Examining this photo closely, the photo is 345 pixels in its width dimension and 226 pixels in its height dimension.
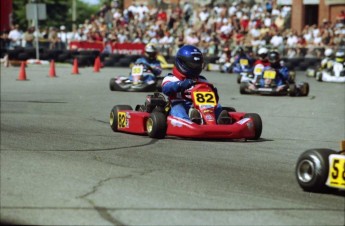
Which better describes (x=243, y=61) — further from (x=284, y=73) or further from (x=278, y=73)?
(x=278, y=73)

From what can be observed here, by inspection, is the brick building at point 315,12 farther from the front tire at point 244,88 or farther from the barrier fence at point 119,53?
the front tire at point 244,88

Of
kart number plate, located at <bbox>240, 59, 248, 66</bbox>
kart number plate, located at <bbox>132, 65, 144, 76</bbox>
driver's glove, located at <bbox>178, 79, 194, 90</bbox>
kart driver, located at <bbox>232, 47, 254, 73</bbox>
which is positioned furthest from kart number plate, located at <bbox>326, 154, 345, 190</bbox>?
kart number plate, located at <bbox>240, 59, 248, 66</bbox>

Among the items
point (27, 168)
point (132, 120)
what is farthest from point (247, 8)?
point (27, 168)

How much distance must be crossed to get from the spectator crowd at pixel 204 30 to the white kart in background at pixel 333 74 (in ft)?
14.9

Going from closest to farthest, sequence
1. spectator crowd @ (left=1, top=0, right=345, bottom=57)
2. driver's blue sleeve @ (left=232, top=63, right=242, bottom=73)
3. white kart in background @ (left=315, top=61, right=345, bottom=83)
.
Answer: white kart in background @ (left=315, top=61, right=345, bottom=83) → driver's blue sleeve @ (left=232, top=63, right=242, bottom=73) → spectator crowd @ (left=1, top=0, right=345, bottom=57)

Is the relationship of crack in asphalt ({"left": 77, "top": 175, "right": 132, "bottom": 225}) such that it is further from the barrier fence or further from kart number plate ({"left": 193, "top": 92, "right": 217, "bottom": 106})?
the barrier fence

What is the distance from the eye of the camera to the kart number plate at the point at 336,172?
6871 mm

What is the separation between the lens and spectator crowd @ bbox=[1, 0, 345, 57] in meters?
32.5

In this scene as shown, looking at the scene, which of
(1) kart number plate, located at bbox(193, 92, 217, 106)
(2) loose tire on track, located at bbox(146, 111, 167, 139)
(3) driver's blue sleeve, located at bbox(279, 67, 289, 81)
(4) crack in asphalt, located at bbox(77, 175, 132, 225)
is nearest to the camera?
(4) crack in asphalt, located at bbox(77, 175, 132, 225)

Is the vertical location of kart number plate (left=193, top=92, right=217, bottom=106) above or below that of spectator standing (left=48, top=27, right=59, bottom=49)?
above

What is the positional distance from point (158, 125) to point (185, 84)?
2.18ft

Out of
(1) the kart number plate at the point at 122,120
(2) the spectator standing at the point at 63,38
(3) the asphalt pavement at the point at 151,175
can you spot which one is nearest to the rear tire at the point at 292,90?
(3) the asphalt pavement at the point at 151,175

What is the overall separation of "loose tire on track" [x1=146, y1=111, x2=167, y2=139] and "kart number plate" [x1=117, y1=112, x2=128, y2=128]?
71cm

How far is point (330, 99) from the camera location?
1928cm
